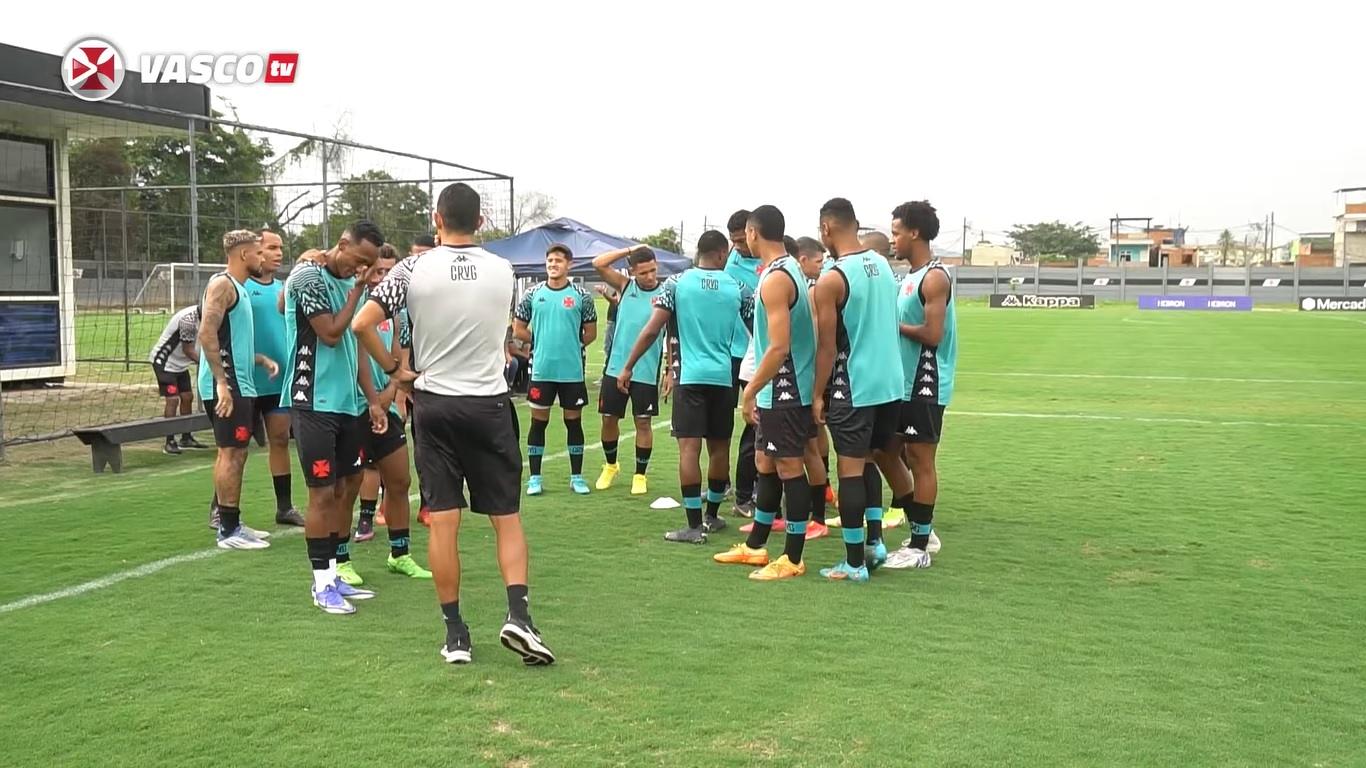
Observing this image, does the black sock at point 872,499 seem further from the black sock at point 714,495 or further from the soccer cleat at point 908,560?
the black sock at point 714,495

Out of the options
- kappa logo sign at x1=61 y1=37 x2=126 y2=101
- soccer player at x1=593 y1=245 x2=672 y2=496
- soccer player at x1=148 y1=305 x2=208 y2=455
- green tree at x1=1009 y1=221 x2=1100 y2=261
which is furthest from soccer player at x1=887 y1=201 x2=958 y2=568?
green tree at x1=1009 y1=221 x2=1100 y2=261

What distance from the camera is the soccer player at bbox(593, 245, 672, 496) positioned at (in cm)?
916

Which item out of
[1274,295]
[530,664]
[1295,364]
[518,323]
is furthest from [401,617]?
[1274,295]

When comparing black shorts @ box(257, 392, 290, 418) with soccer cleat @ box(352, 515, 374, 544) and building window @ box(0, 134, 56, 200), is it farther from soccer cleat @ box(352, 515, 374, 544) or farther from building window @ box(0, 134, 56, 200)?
building window @ box(0, 134, 56, 200)

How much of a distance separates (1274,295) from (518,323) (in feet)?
217

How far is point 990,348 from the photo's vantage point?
2717 centimetres

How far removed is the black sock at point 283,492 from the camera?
7711 millimetres

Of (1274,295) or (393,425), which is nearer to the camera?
(393,425)

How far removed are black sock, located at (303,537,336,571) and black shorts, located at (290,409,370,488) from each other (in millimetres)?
276

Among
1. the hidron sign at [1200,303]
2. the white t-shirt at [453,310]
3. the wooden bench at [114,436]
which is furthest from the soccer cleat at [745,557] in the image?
the hidron sign at [1200,303]

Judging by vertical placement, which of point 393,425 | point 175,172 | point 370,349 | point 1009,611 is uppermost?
point 175,172

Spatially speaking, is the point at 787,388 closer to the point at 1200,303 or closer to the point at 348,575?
the point at 348,575

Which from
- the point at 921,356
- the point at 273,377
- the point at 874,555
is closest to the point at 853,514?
the point at 874,555

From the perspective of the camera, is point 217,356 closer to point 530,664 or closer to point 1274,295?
point 530,664
